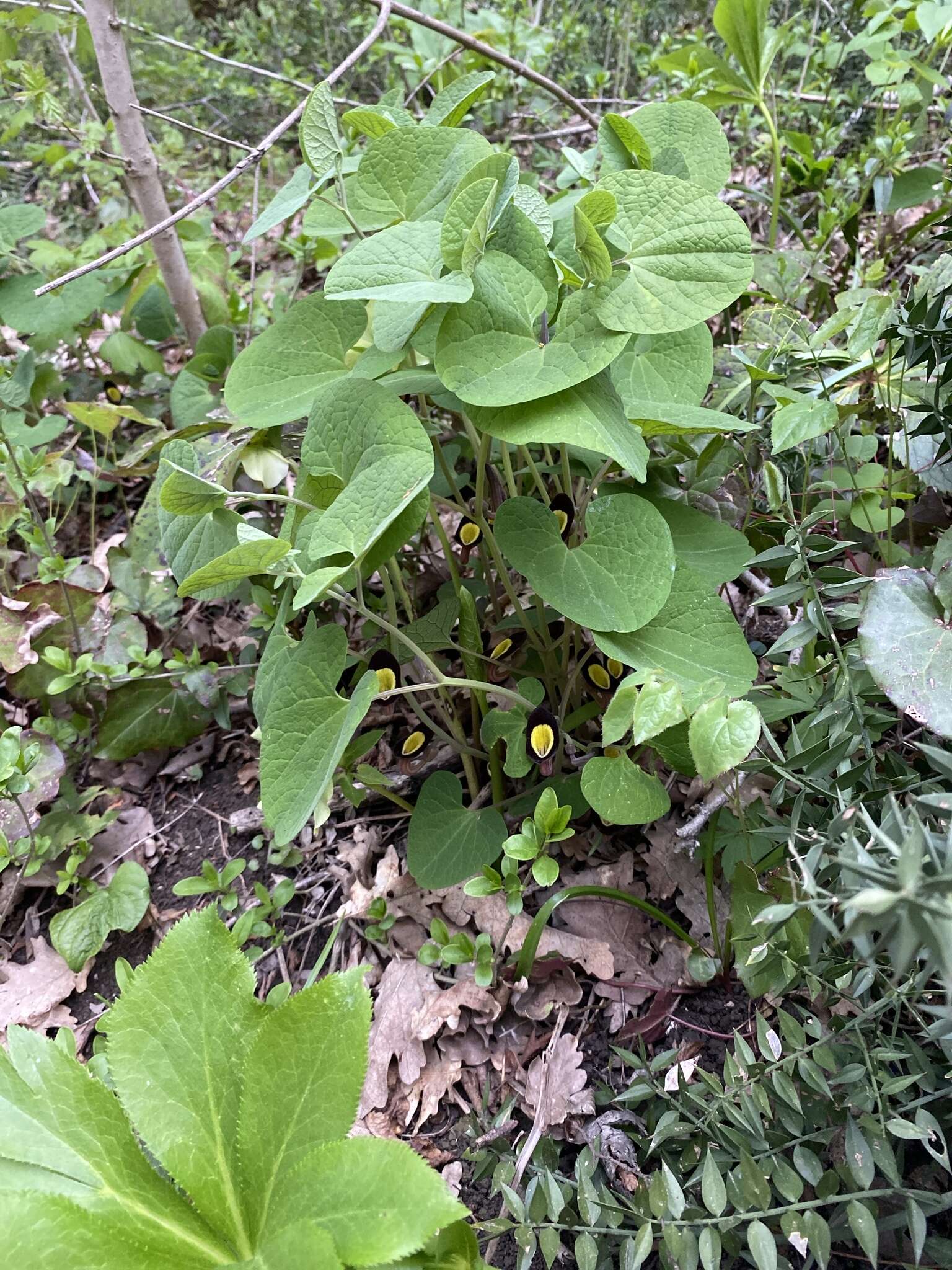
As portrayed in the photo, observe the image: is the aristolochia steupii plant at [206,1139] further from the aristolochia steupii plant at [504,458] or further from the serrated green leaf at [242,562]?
the serrated green leaf at [242,562]

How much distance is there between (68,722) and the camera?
5.16 ft

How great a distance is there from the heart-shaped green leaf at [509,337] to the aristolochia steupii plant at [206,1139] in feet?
2.19

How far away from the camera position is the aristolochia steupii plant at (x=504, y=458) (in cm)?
88

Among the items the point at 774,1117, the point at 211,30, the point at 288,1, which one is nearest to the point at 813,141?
the point at 774,1117

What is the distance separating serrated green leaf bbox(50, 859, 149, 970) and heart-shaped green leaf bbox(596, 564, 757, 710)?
93 cm

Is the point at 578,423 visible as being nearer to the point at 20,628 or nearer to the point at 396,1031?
the point at 396,1031

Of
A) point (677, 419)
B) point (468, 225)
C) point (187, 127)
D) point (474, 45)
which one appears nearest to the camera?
point (468, 225)

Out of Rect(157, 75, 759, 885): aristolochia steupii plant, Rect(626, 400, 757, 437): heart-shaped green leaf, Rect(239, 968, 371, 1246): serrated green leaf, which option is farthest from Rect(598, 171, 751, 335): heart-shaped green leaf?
Rect(239, 968, 371, 1246): serrated green leaf

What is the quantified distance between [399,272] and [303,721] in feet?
1.80

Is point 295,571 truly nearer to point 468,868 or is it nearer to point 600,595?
point 600,595

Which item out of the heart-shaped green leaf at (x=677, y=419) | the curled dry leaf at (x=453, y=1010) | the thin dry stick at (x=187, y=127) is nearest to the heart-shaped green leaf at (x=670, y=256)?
the heart-shaped green leaf at (x=677, y=419)

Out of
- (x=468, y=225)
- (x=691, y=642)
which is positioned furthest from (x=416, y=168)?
(x=691, y=642)

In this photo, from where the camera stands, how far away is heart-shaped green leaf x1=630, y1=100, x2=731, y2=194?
3.88 ft

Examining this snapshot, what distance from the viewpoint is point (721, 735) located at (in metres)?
0.69
